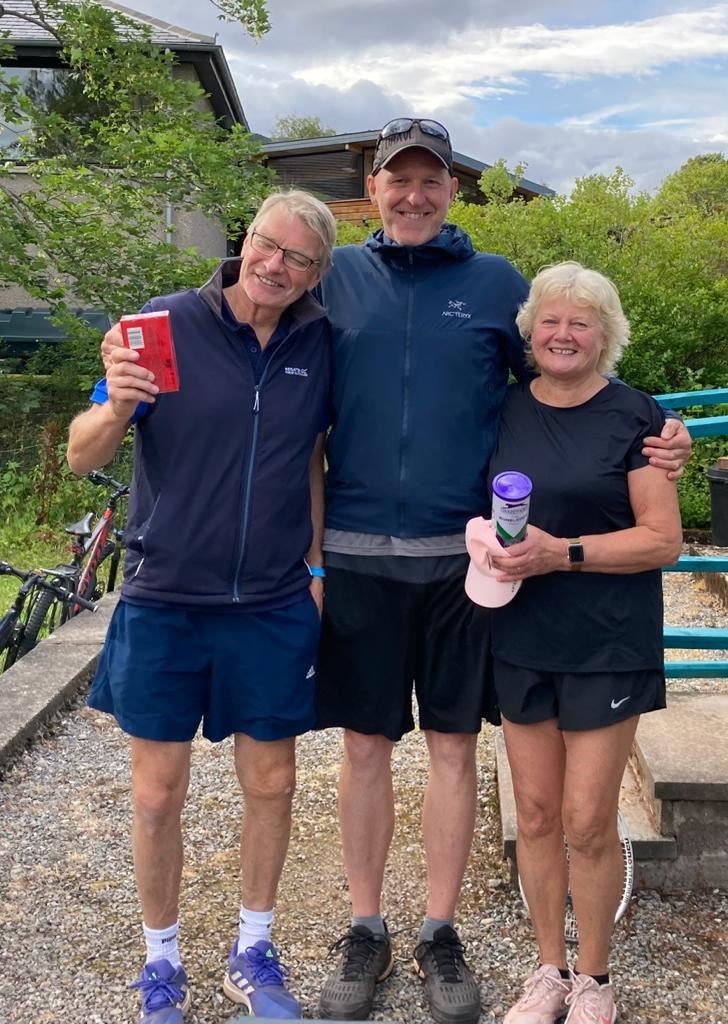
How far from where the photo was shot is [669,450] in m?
2.26

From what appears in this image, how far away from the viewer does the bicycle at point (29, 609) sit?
5.51 meters

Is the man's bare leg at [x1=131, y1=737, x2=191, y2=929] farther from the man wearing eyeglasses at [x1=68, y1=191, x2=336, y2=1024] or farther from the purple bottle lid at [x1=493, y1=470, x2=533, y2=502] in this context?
the purple bottle lid at [x1=493, y1=470, x2=533, y2=502]

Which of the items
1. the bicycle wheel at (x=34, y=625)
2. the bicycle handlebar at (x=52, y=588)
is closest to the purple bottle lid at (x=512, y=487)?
the bicycle handlebar at (x=52, y=588)

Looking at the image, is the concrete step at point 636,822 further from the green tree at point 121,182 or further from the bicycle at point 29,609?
the green tree at point 121,182

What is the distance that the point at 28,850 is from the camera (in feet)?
11.9

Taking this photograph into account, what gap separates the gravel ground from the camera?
107 inches

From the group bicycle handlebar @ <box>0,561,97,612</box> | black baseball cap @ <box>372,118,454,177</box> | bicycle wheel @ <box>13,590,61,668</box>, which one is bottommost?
bicycle wheel @ <box>13,590,61,668</box>

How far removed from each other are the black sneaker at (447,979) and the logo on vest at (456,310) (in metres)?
1.75

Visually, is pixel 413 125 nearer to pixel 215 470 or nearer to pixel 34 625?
pixel 215 470

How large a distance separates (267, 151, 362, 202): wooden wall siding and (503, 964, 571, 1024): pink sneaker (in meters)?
21.7

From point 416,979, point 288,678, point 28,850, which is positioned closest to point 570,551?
point 288,678

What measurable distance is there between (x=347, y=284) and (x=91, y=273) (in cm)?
732

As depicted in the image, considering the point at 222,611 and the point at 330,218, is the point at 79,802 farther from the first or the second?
the point at 330,218

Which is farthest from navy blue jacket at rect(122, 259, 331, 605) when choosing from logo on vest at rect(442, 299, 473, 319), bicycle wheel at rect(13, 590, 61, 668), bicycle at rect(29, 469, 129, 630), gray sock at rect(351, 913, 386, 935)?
bicycle at rect(29, 469, 129, 630)
